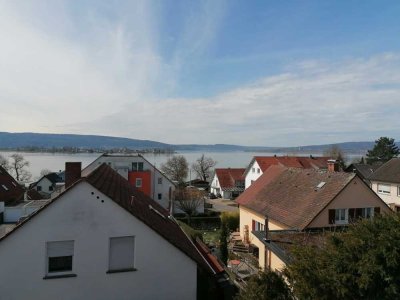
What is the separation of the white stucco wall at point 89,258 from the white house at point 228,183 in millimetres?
56889

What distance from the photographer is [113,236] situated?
38.2 ft

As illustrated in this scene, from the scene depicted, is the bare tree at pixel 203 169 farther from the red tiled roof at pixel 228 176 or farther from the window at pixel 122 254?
the window at pixel 122 254

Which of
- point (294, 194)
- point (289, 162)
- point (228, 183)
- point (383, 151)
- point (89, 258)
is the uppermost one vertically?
point (383, 151)

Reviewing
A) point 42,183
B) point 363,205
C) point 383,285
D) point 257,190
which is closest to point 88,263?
point 383,285

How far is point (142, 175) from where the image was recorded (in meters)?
50.7

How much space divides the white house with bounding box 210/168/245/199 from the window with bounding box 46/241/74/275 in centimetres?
5803

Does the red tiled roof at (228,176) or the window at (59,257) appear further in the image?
the red tiled roof at (228,176)

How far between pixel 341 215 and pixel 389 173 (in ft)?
92.2

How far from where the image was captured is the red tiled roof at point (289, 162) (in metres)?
59.9

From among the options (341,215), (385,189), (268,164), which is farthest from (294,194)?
(268,164)

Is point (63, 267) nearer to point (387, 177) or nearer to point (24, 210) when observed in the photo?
point (24, 210)

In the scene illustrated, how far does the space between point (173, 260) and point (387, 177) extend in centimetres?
4313

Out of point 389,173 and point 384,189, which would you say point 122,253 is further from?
point 389,173

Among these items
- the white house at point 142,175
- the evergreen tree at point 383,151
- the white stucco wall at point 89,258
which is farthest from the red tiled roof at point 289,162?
the white stucco wall at point 89,258
